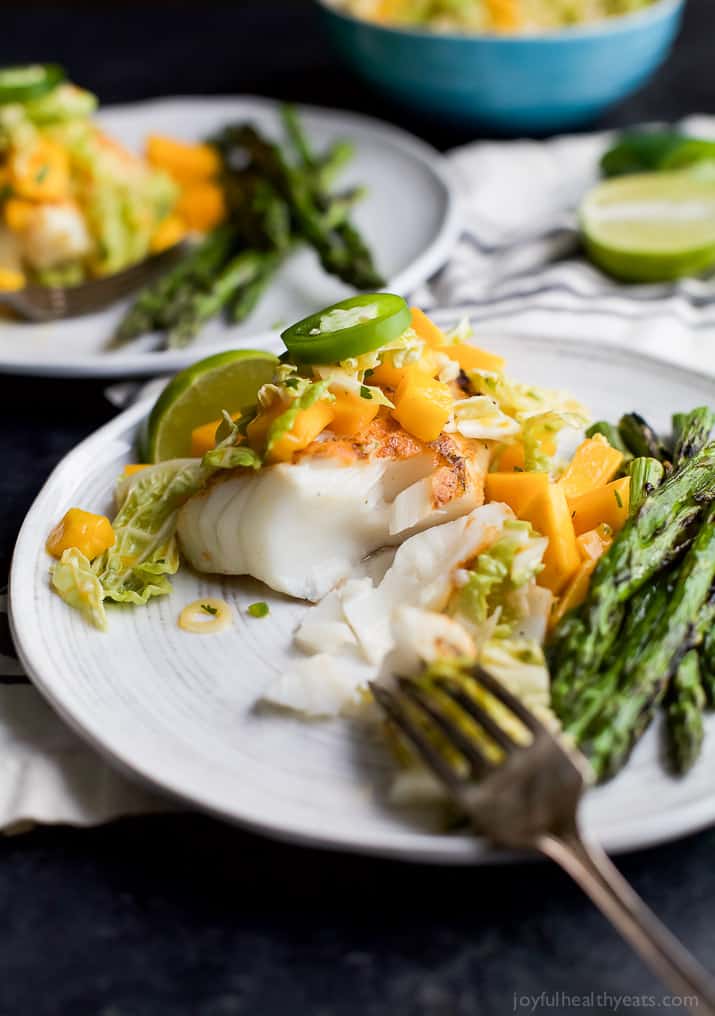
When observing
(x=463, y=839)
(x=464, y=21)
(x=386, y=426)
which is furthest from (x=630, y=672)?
(x=464, y=21)

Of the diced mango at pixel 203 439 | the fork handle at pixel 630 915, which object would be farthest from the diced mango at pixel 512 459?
the fork handle at pixel 630 915

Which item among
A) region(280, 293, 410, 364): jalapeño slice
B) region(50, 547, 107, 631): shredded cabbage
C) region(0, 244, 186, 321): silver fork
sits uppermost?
region(280, 293, 410, 364): jalapeño slice

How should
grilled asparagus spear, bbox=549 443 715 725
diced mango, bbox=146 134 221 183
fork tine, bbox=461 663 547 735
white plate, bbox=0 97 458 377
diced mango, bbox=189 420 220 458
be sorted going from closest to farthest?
fork tine, bbox=461 663 547 735 < grilled asparagus spear, bbox=549 443 715 725 < diced mango, bbox=189 420 220 458 < white plate, bbox=0 97 458 377 < diced mango, bbox=146 134 221 183

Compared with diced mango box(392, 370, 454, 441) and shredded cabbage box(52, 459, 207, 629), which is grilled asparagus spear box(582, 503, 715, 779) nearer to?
diced mango box(392, 370, 454, 441)

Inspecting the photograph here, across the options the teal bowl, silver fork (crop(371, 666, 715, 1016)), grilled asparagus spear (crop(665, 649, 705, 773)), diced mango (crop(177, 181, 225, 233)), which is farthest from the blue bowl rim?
silver fork (crop(371, 666, 715, 1016))

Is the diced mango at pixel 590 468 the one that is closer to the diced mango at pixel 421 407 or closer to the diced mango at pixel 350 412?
the diced mango at pixel 421 407

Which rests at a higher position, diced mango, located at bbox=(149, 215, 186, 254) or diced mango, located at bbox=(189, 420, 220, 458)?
diced mango, located at bbox=(189, 420, 220, 458)
